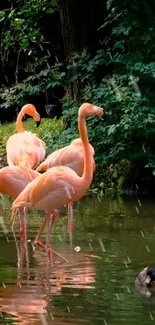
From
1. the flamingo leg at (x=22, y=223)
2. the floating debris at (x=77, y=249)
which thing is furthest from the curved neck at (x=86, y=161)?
the flamingo leg at (x=22, y=223)

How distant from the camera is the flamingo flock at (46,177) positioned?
774 cm

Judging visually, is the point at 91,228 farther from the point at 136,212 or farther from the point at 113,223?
the point at 136,212

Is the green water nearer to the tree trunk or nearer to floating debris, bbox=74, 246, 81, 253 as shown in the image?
floating debris, bbox=74, 246, 81, 253

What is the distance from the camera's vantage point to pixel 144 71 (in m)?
12.3

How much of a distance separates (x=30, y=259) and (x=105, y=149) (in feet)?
17.6

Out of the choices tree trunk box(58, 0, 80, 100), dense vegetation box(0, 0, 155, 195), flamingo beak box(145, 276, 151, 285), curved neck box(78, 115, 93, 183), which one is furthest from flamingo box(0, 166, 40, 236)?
tree trunk box(58, 0, 80, 100)

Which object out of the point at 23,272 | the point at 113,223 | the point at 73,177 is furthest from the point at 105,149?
the point at 23,272

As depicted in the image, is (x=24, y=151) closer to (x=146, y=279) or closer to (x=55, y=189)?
(x=55, y=189)

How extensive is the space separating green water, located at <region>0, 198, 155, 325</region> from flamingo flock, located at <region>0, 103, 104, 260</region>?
29cm

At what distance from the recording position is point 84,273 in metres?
7.00

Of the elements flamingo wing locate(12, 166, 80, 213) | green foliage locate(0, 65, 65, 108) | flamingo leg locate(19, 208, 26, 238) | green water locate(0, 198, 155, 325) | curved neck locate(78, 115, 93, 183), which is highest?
green foliage locate(0, 65, 65, 108)

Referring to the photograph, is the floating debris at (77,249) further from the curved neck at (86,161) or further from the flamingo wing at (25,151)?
the flamingo wing at (25,151)

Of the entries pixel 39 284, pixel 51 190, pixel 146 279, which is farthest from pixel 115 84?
pixel 146 279

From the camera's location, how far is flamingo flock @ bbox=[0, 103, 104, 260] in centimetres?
774
